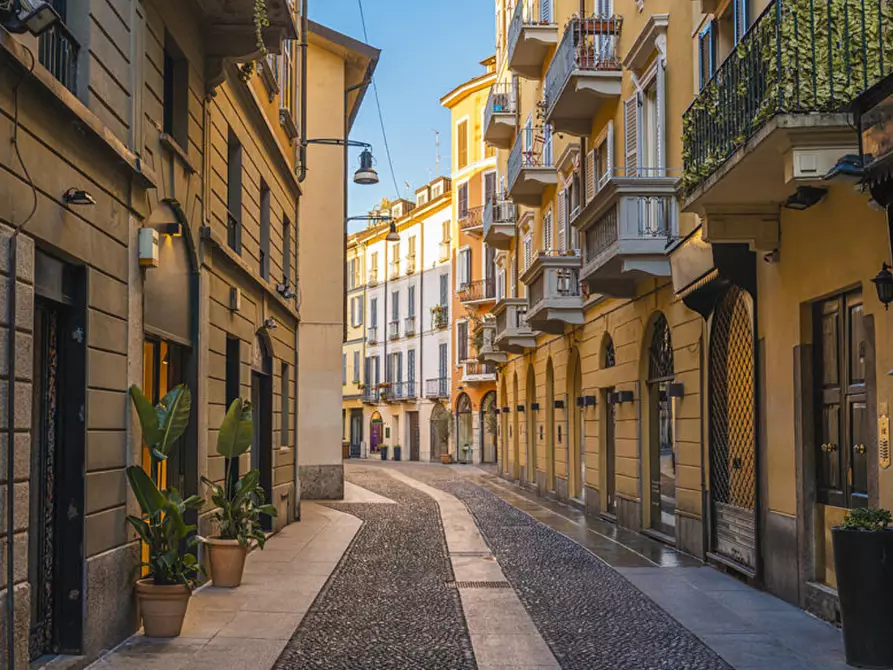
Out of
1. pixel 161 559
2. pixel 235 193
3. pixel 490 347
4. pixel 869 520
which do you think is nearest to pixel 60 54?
pixel 161 559

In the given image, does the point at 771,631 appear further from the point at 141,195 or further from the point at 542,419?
the point at 542,419

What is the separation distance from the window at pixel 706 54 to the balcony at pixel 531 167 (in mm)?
11696

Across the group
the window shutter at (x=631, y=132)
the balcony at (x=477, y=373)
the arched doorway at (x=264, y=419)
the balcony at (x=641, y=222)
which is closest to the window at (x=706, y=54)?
the balcony at (x=641, y=222)

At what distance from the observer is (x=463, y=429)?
51938mm

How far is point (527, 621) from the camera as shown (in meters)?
9.85

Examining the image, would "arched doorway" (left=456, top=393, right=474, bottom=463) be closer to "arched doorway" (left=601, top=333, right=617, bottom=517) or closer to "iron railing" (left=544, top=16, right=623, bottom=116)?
"arched doorway" (left=601, top=333, right=617, bottom=517)

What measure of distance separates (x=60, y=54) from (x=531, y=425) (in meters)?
24.1

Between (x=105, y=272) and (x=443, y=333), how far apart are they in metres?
45.3

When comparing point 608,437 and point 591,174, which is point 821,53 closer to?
point 591,174

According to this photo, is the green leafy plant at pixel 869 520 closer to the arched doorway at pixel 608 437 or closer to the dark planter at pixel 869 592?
the dark planter at pixel 869 592

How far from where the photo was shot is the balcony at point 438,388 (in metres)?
52.7

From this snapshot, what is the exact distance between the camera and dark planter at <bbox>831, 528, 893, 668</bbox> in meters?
7.58

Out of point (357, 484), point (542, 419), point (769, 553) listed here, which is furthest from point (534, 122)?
point (769, 553)

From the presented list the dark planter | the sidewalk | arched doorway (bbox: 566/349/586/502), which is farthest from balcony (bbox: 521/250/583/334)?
the dark planter
